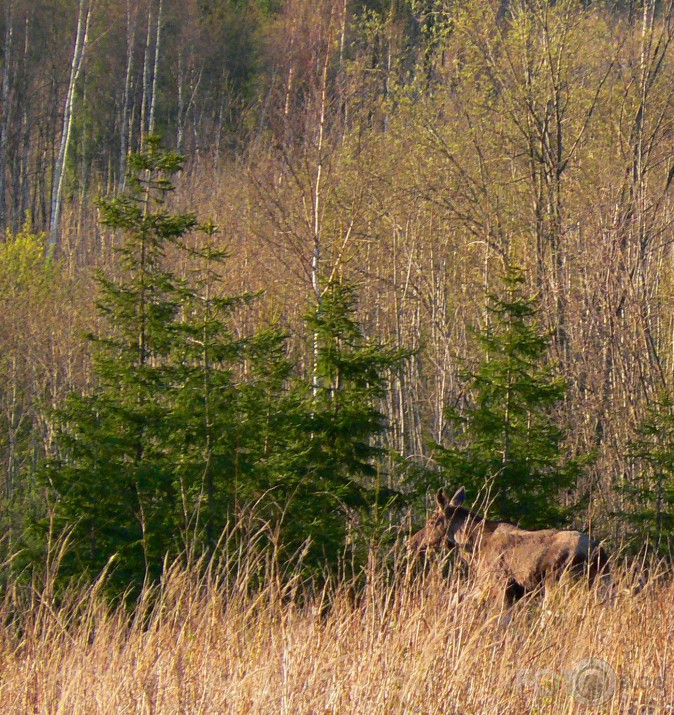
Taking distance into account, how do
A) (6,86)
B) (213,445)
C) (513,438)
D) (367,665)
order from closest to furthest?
1. (367,665)
2. (213,445)
3. (513,438)
4. (6,86)

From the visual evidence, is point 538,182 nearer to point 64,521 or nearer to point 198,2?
point 64,521

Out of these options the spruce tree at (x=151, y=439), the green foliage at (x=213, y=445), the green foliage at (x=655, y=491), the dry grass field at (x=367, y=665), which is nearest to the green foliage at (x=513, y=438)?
the green foliage at (x=655, y=491)

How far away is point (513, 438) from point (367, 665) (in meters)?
6.80

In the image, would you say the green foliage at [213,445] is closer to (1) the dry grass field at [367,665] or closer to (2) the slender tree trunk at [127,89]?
(1) the dry grass field at [367,665]

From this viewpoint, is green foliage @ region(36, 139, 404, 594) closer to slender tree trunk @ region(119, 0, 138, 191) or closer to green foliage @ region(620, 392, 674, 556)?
green foliage @ region(620, 392, 674, 556)

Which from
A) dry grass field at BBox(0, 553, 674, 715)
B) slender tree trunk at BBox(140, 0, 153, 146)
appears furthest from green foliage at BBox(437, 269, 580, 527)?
slender tree trunk at BBox(140, 0, 153, 146)

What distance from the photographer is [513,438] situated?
10.2 meters

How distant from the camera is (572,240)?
14.8 meters

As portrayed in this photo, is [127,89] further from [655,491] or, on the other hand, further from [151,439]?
[655,491]

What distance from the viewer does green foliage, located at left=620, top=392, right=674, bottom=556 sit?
9938 millimetres

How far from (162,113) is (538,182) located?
2280 cm

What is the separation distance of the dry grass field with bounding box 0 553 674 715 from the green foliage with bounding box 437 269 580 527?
5437 mm

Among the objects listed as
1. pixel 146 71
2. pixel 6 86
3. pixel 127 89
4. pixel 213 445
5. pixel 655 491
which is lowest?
pixel 655 491

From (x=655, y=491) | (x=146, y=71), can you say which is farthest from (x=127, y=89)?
(x=655, y=491)
